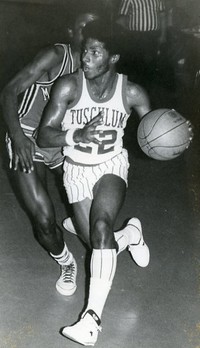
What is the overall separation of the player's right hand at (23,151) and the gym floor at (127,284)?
102 centimetres

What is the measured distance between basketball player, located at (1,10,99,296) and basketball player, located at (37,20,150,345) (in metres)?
0.12

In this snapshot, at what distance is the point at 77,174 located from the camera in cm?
372

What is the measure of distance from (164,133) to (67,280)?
4.48 feet

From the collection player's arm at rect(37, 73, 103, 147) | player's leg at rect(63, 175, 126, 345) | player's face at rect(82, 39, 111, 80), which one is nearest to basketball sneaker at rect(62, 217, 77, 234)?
player's leg at rect(63, 175, 126, 345)

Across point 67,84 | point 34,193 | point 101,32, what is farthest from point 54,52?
point 34,193

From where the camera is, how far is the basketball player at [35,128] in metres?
3.57

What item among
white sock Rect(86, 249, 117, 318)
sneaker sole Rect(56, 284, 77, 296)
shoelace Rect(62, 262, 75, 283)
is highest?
white sock Rect(86, 249, 117, 318)

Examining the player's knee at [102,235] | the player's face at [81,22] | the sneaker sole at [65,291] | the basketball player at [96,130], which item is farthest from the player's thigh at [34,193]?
the player's face at [81,22]

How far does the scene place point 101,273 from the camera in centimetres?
323

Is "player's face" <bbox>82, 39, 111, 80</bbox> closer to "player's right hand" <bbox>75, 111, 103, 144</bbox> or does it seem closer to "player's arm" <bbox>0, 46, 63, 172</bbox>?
"player's arm" <bbox>0, 46, 63, 172</bbox>

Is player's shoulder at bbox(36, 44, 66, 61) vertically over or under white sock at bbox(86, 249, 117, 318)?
over

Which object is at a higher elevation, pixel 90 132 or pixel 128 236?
pixel 90 132

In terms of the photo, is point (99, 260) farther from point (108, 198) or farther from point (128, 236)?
point (128, 236)

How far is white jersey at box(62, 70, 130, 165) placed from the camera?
3625 millimetres
